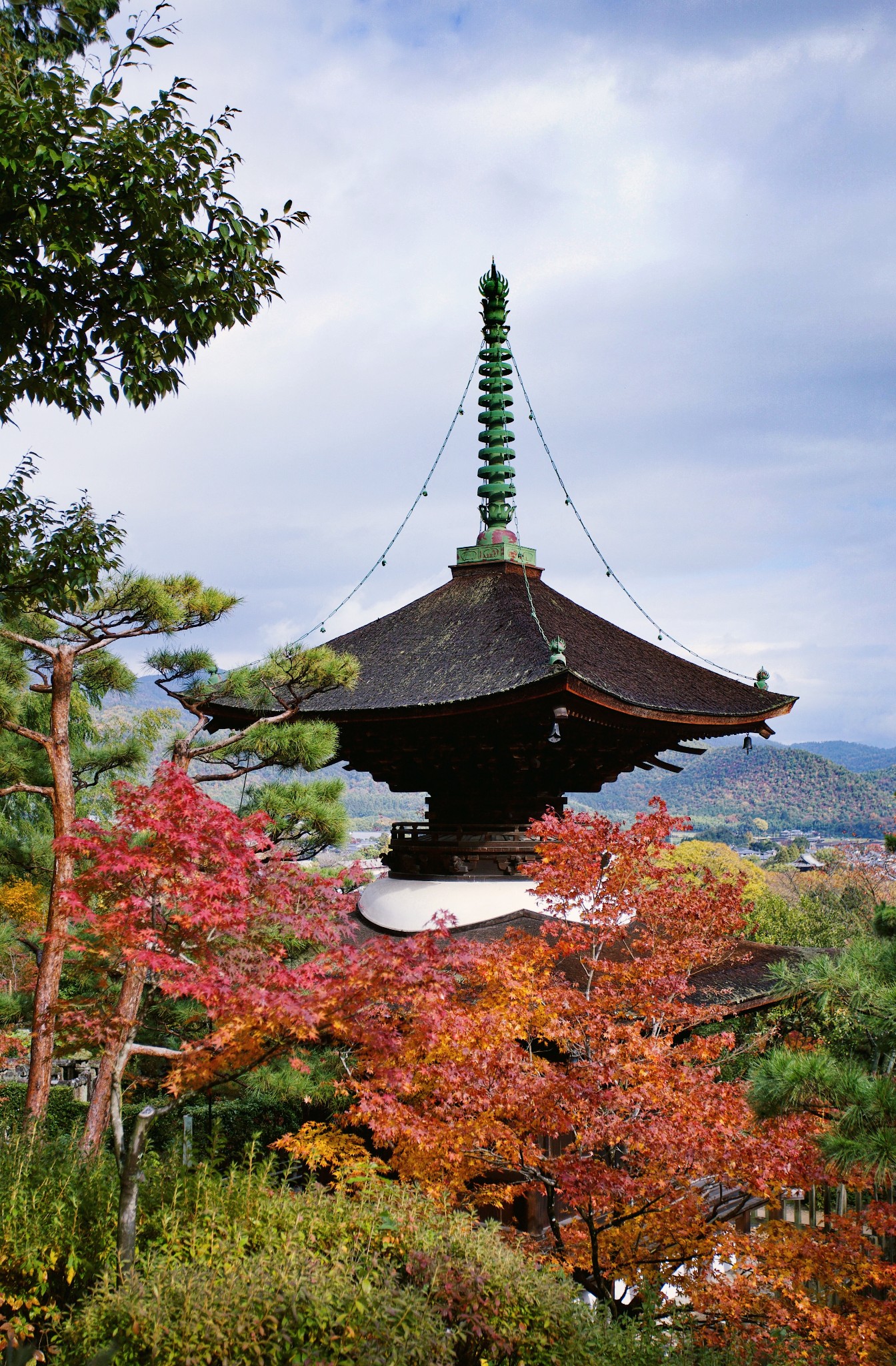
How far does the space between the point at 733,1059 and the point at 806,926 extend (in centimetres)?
1671

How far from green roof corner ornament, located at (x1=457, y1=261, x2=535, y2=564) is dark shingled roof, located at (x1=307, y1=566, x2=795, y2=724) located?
0.25 meters

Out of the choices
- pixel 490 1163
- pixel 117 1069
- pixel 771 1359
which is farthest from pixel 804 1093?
pixel 117 1069

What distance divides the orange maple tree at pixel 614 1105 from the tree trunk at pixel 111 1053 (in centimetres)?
150

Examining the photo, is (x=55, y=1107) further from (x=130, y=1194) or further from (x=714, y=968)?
(x=130, y=1194)

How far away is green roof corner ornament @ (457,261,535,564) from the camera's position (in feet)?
37.5

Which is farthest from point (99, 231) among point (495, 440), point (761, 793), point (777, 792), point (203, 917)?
point (761, 793)

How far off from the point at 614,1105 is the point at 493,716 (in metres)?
3.60

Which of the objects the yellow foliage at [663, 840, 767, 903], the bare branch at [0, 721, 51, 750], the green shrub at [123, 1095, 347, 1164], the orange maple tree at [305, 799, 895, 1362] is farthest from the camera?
the yellow foliage at [663, 840, 767, 903]

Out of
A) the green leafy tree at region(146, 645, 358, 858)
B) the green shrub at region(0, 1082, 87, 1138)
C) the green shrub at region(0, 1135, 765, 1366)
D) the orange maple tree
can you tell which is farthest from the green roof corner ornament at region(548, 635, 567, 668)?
the green shrub at region(0, 1082, 87, 1138)

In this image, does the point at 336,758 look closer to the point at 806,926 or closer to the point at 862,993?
the point at 862,993

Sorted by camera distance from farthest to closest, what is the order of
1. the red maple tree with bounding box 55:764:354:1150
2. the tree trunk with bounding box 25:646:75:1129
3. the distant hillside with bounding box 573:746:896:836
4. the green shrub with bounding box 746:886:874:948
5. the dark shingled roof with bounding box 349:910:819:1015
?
the distant hillside with bounding box 573:746:896:836
the green shrub with bounding box 746:886:874:948
the dark shingled roof with bounding box 349:910:819:1015
the tree trunk with bounding box 25:646:75:1129
the red maple tree with bounding box 55:764:354:1150

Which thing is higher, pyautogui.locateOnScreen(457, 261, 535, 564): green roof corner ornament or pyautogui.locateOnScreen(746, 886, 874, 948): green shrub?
pyautogui.locateOnScreen(457, 261, 535, 564): green roof corner ornament

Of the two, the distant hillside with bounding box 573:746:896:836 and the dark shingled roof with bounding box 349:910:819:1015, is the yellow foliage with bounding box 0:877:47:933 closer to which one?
the dark shingled roof with bounding box 349:910:819:1015

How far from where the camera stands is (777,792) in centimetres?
13162
